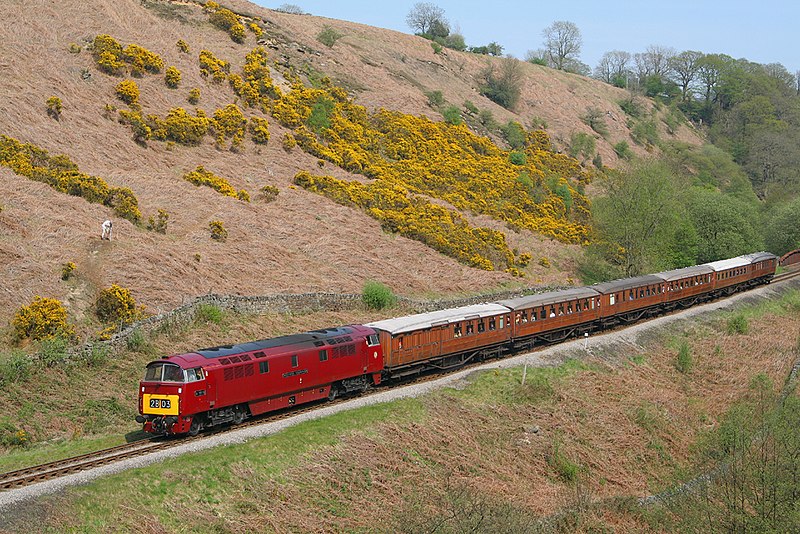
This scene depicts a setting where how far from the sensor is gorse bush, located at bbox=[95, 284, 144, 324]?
3150 cm

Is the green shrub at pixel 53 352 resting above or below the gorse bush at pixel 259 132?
below

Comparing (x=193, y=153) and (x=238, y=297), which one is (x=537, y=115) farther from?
(x=238, y=297)

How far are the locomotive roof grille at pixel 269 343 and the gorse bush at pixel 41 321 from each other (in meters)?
7.65

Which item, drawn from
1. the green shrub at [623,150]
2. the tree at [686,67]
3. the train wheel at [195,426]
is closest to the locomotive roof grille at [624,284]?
the train wheel at [195,426]

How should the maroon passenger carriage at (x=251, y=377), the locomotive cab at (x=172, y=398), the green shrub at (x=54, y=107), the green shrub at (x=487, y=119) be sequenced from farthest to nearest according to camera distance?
1. the green shrub at (x=487, y=119)
2. the green shrub at (x=54, y=107)
3. the maroon passenger carriage at (x=251, y=377)
4. the locomotive cab at (x=172, y=398)

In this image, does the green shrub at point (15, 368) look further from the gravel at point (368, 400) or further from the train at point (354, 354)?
the gravel at point (368, 400)

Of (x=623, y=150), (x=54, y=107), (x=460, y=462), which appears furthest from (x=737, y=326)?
(x=623, y=150)

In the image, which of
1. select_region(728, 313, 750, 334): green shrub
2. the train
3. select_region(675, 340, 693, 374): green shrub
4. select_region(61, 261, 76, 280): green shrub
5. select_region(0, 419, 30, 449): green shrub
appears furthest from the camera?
select_region(728, 313, 750, 334): green shrub

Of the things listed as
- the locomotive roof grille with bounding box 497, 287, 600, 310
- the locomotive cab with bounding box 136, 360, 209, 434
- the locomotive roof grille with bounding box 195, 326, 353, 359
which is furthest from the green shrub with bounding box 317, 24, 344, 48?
the locomotive cab with bounding box 136, 360, 209, 434

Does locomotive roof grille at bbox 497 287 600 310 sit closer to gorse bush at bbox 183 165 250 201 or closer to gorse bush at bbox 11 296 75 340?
gorse bush at bbox 11 296 75 340

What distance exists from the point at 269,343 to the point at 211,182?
26.9 m

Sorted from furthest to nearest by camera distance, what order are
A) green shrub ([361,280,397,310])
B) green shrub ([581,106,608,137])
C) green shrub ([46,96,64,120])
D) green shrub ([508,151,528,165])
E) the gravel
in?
green shrub ([581,106,608,137]) → green shrub ([508,151,528,165]) → green shrub ([46,96,64,120]) → green shrub ([361,280,397,310]) → the gravel

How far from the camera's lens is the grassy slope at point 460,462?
63.6 ft

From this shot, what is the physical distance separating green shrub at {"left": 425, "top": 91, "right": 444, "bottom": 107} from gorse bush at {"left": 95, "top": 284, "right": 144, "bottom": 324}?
59.9 metres
